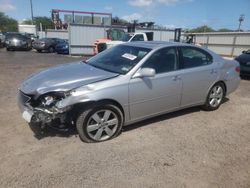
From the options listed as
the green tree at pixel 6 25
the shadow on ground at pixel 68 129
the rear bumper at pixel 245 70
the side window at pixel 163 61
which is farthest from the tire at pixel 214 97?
the green tree at pixel 6 25

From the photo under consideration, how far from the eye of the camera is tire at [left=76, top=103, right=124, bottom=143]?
3625mm

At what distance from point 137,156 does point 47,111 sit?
1.47 metres

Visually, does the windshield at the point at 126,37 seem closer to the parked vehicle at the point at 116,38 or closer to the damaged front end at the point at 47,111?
the parked vehicle at the point at 116,38

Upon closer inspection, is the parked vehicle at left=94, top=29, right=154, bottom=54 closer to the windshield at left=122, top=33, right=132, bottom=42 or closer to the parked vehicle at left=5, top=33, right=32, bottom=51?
the windshield at left=122, top=33, right=132, bottom=42

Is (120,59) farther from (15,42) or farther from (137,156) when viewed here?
(15,42)

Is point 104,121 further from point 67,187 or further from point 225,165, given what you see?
point 225,165

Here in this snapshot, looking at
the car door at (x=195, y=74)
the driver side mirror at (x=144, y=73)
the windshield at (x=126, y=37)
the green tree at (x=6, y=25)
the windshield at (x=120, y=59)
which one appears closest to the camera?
the driver side mirror at (x=144, y=73)

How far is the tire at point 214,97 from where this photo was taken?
5.31 m

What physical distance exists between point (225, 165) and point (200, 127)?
1.29m

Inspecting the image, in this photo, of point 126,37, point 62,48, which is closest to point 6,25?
point 62,48

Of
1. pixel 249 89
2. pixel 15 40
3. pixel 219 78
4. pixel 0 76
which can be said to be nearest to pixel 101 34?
pixel 15 40

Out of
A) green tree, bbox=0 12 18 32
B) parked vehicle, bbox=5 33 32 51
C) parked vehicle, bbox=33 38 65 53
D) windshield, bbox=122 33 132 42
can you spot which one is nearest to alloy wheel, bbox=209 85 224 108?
windshield, bbox=122 33 132 42

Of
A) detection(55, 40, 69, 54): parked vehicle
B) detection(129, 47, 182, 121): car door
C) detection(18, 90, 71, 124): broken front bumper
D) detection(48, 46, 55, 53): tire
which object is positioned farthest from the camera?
detection(48, 46, 55, 53): tire

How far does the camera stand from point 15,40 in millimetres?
21844
